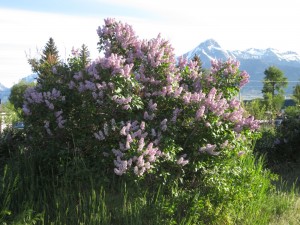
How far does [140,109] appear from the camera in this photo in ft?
14.8

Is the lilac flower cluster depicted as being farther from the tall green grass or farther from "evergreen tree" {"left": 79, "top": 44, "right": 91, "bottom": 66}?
"evergreen tree" {"left": 79, "top": 44, "right": 91, "bottom": 66}

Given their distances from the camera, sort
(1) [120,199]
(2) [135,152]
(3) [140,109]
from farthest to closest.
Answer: (3) [140,109] → (1) [120,199] → (2) [135,152]

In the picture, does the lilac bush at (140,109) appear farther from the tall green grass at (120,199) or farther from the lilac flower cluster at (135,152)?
the tall green grass at (120,199)

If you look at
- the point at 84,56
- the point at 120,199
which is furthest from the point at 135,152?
the point at 84,56

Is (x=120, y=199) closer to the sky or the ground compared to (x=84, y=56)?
closer to the ground

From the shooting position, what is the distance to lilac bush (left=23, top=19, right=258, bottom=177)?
408 cm

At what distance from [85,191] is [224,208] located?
5.00 ft

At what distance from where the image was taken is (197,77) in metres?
4.92

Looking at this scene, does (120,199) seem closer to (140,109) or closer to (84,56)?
(140,109)

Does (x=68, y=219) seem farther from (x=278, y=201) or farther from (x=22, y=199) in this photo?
(x=278, y=201)

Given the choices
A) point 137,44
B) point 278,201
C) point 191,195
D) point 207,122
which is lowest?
point 278,201

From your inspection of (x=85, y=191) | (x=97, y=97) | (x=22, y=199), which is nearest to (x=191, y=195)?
(x=85, y=191)

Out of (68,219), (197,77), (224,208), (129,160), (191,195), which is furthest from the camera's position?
(197,77)

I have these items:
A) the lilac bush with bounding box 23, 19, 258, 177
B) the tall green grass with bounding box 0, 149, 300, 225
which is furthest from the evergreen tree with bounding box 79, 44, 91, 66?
→ the tall green grass with bounding box 0, 149, 300, 225
